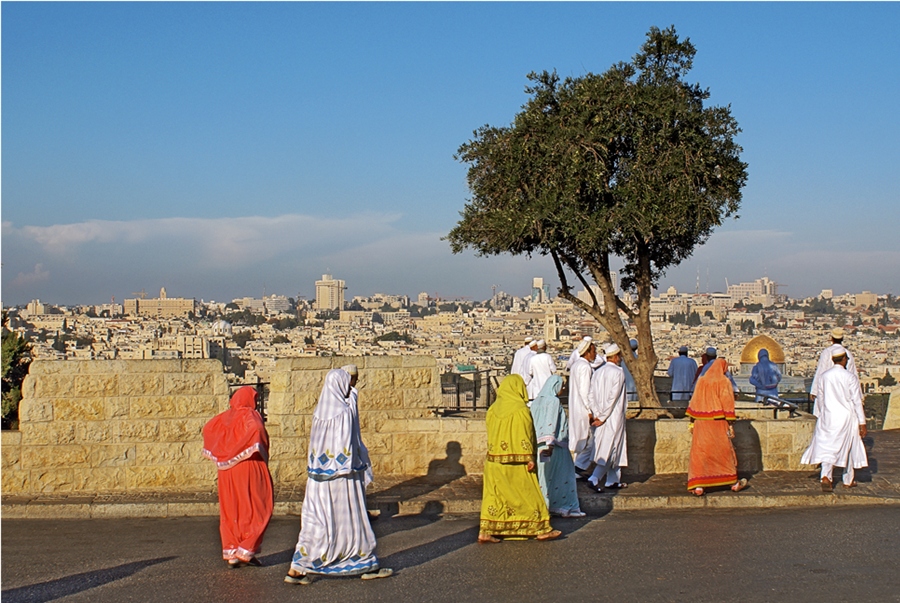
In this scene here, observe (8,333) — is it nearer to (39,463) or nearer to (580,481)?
(39,463)

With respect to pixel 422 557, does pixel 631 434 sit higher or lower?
higher

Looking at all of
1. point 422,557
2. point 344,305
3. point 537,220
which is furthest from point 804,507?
point 344,305

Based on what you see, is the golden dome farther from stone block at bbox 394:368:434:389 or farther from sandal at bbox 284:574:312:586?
sandal at bbox 284:574:312:586

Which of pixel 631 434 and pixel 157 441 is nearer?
pixel 157 441

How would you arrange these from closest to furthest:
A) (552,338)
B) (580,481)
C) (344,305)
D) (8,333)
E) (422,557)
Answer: (422,557), (580,481), (8,333), (552,338), (344,305)

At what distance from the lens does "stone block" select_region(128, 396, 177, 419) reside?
397 inches

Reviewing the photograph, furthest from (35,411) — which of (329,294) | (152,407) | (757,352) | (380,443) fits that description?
(329,294)

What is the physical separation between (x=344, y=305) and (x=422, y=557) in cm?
13985

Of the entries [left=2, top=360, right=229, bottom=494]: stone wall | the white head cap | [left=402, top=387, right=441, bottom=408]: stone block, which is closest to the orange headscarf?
the white head cap

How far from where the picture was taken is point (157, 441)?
10.1m

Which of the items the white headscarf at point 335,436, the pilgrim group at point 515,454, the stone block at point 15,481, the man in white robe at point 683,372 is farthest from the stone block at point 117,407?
the man in white robe at point 683,372

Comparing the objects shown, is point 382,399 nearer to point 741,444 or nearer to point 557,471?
point 557,471

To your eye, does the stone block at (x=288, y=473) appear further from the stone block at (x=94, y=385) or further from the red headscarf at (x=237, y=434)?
the red headscarf at (x=237, y=434)

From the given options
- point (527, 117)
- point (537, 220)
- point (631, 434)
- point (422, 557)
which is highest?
point (527, 117)
